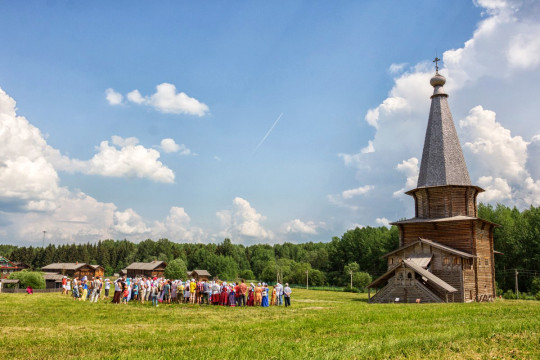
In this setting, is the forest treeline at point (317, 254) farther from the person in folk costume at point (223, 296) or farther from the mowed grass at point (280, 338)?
the mowed grass at point (280, 338)

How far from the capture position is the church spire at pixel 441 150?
128 ft

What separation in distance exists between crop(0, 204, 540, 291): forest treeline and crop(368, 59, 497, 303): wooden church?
67.9ft

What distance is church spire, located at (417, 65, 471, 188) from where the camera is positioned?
128 ft

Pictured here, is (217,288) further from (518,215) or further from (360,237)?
(360,237)

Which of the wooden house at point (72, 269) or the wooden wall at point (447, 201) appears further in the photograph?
the wooden house at point (72, 269)

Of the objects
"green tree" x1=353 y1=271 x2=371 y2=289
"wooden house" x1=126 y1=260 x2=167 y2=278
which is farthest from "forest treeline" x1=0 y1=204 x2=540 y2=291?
"wooden house" x1=126 y1=260 x2=167 y2=278

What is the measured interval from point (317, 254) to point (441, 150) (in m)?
82.6

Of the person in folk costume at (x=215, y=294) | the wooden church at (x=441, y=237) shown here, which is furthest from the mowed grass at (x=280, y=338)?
the wooden church at (x=441, y=237)

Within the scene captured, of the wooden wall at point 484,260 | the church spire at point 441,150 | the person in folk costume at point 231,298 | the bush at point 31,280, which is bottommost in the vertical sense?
the bush at point 31,280

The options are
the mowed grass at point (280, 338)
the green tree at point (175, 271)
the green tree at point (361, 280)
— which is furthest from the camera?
the green tree at point (175, 271)

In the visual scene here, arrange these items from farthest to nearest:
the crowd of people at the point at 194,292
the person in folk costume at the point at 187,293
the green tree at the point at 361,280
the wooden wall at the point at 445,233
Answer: the green tree at the point at 361,280, the wooden wall at the point at 445,233, the person in folk costume at the point at 187,293, the crowd of people at the point at 194,292

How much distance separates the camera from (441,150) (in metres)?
40.5

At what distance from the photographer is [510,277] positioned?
184ft

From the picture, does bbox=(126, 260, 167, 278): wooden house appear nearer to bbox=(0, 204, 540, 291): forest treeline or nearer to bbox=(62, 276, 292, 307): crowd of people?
bbox=(0, 204, 540, 291): forest treeline
